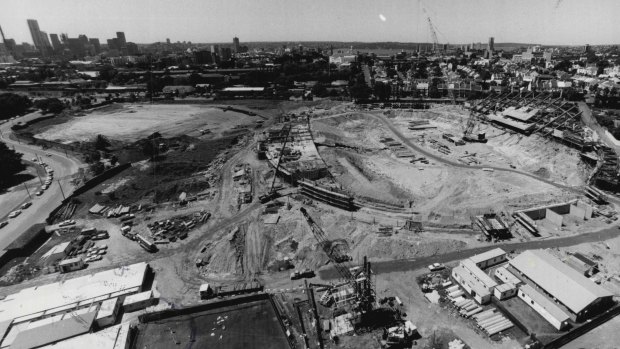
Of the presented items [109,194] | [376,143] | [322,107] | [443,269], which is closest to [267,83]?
[322,107]

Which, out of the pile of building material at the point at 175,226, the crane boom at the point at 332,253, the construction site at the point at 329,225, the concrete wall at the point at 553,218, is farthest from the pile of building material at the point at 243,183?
the concrete wall at the point at 553,218

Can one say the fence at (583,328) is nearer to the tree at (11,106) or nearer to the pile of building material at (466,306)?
the pile of building material at (466,306)

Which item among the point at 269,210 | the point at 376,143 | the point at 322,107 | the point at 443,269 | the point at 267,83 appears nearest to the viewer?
the point at 443,269

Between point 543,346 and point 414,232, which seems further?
point 414,232

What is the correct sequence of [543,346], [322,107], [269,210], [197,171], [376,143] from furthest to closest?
[322,107] < [376,143] < [197,171] < [269,210] < [543,346]

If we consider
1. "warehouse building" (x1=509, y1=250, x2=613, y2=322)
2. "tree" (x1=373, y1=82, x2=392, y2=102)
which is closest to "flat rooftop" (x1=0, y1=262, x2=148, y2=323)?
"warehouse building" (x1=509, y1=250, x2=613, y2=322)

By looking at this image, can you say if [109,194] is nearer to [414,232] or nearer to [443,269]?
[414,232]

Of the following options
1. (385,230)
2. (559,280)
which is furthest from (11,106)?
(559,280)
